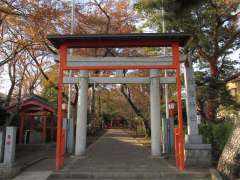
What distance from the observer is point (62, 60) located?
10516 millimetres

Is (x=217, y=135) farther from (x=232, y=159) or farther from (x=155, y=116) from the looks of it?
(x=232, y=159)

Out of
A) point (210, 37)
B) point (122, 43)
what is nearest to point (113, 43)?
point (122, 43)

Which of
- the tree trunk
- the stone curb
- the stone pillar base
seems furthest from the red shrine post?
the tree trunk

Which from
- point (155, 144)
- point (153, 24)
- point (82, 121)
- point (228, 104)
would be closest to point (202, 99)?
point (228, 104)

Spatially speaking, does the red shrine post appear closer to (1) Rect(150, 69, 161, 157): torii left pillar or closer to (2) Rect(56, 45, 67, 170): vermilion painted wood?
(2) Rect(56, 45, 67, 170): vermilion painted wood

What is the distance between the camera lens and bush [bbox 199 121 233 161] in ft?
36.4

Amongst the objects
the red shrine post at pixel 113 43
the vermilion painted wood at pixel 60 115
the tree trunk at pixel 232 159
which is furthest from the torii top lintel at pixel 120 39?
the tree trunk at pixel 232 159

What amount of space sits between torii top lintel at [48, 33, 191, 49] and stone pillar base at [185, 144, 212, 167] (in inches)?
156

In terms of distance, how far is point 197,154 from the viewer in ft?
33.9

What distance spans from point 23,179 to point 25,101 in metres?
13.6

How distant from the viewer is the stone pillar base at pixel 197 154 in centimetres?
1030

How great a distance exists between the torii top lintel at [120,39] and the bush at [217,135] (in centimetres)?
385

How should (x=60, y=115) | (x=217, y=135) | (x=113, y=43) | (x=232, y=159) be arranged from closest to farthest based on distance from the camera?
1. (x=232, y=159)
2. (x=60, y=115)
3. (x=113, y=43)
4. (x=217, y=135)

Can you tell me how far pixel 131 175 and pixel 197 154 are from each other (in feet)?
9.38
